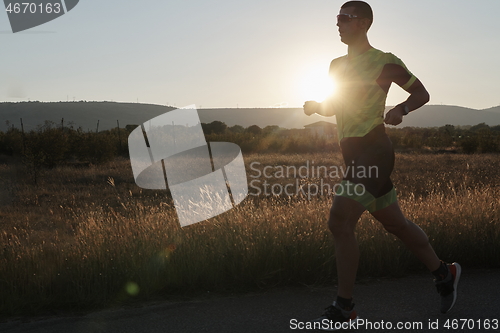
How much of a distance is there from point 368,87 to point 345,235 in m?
0.92

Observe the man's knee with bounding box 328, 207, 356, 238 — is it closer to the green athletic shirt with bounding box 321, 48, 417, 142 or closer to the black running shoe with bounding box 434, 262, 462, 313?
the green athletic shirt with bounding box 321, 48, 417, 142

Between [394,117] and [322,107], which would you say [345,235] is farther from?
[322,107]

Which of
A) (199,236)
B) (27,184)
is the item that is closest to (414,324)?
(199,236)

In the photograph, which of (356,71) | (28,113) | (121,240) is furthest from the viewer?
(28,113)

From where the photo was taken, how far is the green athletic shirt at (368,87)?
298cm

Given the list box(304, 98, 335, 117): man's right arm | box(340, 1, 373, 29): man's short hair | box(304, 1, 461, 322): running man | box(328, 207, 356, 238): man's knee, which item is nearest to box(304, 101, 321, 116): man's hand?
box(304, 98, 335, 117): man's right arm

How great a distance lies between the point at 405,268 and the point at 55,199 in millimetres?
13204

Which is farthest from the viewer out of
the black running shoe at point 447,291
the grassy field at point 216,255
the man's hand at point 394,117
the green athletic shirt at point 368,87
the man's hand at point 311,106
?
the grassy field at point 216,255

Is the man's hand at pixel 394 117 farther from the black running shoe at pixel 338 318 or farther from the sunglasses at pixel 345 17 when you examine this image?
the black running shoe at pixel 338 318

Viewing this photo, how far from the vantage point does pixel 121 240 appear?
4.49 metres

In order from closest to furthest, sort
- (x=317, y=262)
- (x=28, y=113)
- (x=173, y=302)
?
1. (x=173, y=302)
2. (x=317, y=262)
3. (x=28, y=113)

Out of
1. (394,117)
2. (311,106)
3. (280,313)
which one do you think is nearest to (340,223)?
(394,117)

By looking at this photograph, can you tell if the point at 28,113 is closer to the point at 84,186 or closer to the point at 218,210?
the point at 84,186

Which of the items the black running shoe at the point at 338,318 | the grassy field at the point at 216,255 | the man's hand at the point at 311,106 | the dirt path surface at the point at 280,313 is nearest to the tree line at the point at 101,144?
the grassy field at the point at 216,255
